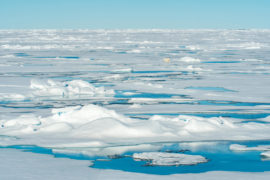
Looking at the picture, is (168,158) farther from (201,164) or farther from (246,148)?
(246,148)

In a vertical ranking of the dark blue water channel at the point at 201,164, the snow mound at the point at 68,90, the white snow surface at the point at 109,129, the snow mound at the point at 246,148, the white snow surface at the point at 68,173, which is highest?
the snow mound at the point at 68,90

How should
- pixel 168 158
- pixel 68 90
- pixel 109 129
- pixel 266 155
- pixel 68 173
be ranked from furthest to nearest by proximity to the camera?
pixel 68 90, pixel 109 129, pixel 266 155, pixel 168 158, pixel 68 173

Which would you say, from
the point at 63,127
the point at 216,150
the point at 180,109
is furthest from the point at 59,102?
the point at 216,150

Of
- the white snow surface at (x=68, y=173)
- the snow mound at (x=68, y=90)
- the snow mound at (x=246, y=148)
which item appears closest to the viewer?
the white snow surface at (x=68, y=173)

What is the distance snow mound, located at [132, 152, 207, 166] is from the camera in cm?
518

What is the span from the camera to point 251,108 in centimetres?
914

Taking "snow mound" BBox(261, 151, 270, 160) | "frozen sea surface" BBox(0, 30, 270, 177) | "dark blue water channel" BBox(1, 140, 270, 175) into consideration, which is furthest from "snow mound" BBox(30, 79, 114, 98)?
"snow mound" BBox(261, 151, 270, 160)

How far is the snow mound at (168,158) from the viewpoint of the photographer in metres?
5.18

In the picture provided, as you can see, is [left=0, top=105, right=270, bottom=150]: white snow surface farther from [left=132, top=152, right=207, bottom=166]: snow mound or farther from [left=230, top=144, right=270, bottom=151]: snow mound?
[left=132, top=152, right=207, bottom=166]: snow mound

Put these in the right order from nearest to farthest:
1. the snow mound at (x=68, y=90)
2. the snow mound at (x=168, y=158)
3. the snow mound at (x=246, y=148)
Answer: the snow mound at (x=168, y=158), the snow mound at (x=246, y=148), the snow mound at (x=68, y=90)

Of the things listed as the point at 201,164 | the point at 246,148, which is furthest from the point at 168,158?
the point at 246,148

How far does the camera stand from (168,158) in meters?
5.34

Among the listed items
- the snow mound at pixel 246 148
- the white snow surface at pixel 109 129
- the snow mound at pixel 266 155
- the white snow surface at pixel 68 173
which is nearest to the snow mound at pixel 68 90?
the white snow surface at pixel 109 129

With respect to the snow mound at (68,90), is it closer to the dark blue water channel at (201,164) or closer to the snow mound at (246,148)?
the dark blue water channel at (201,164)
